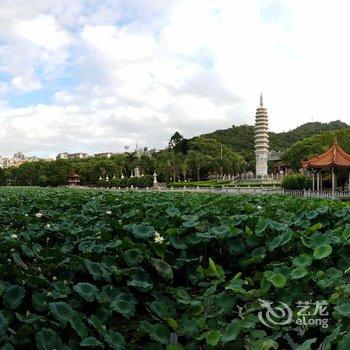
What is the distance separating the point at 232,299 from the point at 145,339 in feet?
1.96

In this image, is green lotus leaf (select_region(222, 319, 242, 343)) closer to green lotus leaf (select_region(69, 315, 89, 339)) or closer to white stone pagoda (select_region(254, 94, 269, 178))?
green lotus leaf (select_region(69, 315, 89, 339))

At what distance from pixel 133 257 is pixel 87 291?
0.59 m

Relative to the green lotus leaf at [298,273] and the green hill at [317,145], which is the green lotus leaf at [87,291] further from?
the green hill at [317,145]

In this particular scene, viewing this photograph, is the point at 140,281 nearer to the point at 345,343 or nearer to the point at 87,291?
the point at 87,291

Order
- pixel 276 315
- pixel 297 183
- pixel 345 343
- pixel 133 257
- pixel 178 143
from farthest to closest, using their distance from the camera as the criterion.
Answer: pixel 178 143 < pixel 297 183 < pixel 133 257 < pixel 276 315 < pixel 345 343

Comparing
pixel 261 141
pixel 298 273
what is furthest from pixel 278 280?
pixel 261 141

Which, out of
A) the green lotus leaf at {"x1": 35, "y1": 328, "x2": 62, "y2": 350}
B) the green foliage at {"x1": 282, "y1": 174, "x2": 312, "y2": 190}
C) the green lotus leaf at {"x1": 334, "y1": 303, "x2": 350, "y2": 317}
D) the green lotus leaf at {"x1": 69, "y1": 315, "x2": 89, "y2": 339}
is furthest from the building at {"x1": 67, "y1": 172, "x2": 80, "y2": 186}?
the green lotus leaf at {"x1": 334, "y1": 303, "x2": 350, "y2": 317}

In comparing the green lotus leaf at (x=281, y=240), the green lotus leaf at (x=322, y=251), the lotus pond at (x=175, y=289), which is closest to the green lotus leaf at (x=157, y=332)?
the lotus pond at (x=175, y=289)

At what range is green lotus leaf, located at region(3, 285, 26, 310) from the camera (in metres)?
2.49

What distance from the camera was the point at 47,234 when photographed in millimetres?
4129

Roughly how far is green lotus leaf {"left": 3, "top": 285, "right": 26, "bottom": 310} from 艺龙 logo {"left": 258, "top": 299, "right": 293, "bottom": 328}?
1.36 m

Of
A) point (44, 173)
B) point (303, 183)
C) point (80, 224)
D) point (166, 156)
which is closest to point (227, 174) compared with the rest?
point (166, 156)

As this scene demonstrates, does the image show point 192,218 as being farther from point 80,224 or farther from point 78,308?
point 78,308

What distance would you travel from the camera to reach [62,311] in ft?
7.90
